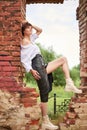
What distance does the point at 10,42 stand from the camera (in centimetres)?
691

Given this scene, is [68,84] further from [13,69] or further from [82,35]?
[82,35]

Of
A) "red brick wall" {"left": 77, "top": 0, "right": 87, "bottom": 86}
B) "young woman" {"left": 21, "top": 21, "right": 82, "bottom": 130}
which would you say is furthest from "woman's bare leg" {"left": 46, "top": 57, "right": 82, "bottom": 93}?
"red brick wall" {"left": 77, "top": 0, "right": 87, "bottom": 86}

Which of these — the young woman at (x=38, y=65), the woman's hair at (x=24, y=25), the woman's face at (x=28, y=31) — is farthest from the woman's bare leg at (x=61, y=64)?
the woman's hair at (x=24, y=25)

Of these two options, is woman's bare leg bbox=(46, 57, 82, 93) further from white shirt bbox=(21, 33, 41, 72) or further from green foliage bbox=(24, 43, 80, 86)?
green foliage bbox=(24, 43, 80, 86)

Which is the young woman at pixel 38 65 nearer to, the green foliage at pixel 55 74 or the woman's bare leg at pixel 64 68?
the woman's bare leg at pixel 64 68

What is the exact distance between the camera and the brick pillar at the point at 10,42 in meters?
6.86

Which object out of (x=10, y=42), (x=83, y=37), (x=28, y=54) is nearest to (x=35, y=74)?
(x=28, y=54)

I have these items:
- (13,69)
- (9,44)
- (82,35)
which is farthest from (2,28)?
(82,35)

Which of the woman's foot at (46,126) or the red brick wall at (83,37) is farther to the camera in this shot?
the red brick wall at (83,37)

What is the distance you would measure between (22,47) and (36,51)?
0.82ft

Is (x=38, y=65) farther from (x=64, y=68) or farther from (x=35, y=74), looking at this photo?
(x=64, y=68)

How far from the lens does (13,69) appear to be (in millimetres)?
6875

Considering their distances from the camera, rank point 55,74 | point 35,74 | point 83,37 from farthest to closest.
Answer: point 55,74
point 83,37
point 35,74

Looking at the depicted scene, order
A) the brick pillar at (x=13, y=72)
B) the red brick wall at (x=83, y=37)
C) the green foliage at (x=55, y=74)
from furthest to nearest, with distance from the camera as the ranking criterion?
the green foliage at (x=55, y=74) < the red brick wall at (x=83, y=37) < the brick pillar at (x=13, y=72)
